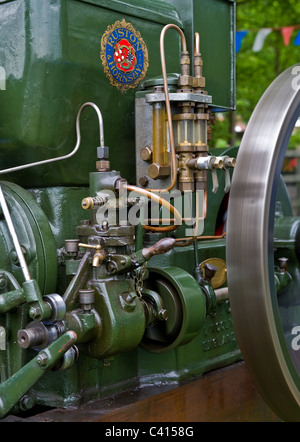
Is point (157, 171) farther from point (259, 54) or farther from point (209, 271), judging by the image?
point (259, 54)

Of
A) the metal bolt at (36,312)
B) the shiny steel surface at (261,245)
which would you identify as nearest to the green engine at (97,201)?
the metal bolt at (36,312)

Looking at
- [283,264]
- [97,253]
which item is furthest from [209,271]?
[97,253]

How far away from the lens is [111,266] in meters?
1.73

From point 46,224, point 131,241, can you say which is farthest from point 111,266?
point 46,224

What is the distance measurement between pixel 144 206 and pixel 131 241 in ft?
0.72

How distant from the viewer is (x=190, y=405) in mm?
Result: 2080

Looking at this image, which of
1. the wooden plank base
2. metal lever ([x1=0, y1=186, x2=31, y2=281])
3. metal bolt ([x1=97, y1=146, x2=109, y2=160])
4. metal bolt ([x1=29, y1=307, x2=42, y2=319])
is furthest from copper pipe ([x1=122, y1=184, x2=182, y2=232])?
the wooden plank base

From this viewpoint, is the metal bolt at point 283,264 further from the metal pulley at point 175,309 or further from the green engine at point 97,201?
the metal pulley at point 175,309

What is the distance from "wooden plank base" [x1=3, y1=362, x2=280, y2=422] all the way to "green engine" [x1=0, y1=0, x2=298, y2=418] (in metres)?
0.06

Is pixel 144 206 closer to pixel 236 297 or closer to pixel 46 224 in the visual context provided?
pixel 46 224

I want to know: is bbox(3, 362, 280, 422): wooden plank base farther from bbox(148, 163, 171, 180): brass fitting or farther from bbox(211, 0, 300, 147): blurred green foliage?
bbox(211, 0, 300, 147): blurred green foliage

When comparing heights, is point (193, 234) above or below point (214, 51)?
below

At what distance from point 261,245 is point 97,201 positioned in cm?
54

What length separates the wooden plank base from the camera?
1.82 meters
